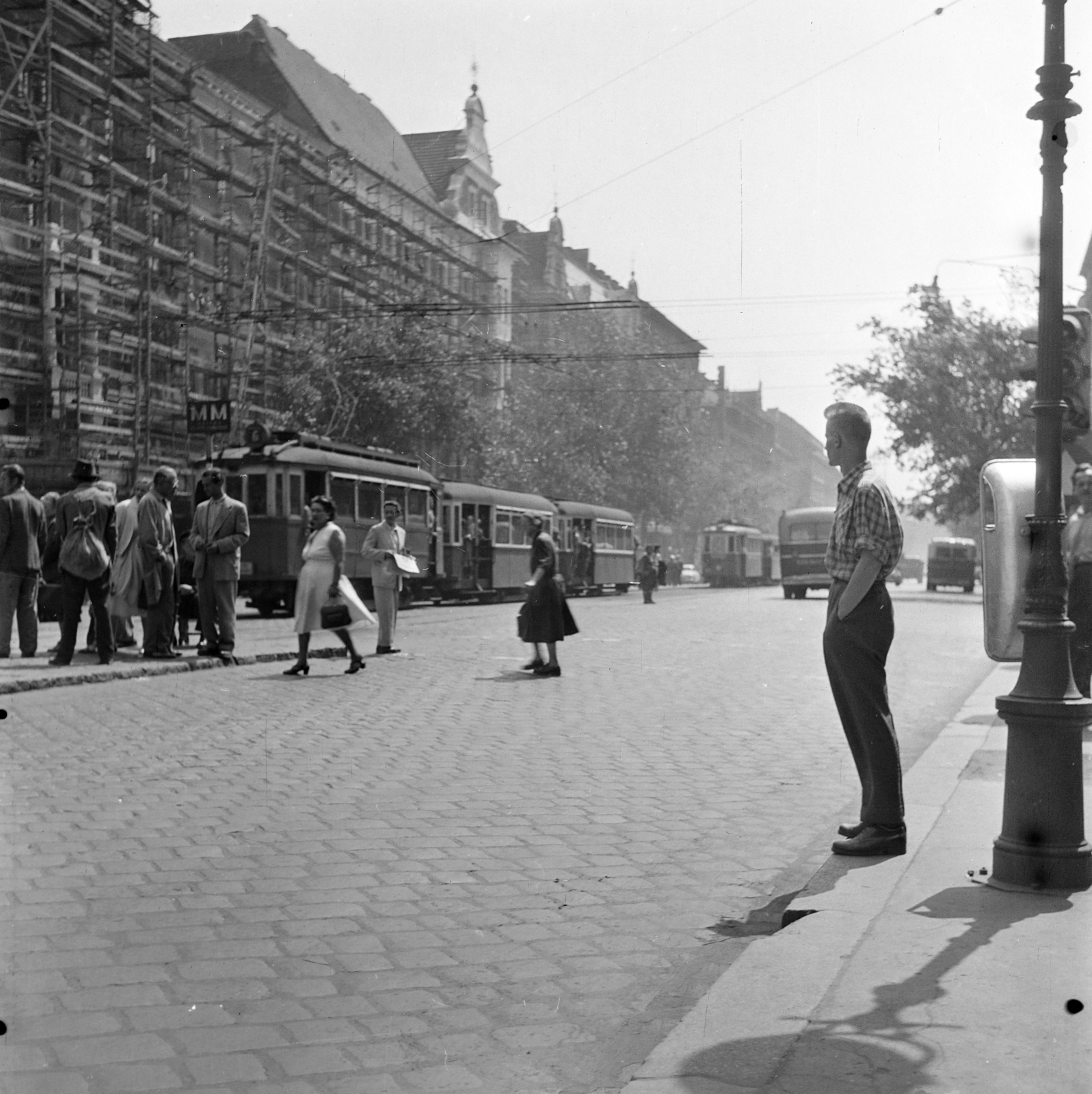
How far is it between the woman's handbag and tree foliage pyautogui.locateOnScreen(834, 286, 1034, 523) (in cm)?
2726

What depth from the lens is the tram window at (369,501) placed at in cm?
2892

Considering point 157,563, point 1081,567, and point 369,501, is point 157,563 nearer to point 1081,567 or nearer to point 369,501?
point 1081,567

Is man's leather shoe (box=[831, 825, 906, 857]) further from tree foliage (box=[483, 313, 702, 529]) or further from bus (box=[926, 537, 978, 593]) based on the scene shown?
bus (box=[926, 537, 978, 593])

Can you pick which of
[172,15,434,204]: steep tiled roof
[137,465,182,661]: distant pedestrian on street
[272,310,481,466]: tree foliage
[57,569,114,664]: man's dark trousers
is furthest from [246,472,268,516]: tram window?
[57,569,114,664]: man's dark trousers

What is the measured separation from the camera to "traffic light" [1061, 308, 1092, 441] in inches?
228

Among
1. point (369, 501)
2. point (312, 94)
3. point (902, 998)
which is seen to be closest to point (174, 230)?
point (312, 94)

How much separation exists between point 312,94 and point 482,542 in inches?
524

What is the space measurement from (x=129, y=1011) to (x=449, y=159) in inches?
Answer: 1734

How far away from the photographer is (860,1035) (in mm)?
3537

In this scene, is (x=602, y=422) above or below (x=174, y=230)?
below

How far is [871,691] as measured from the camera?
5914 millimetres

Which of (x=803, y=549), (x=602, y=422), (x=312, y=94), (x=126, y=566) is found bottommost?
(x=126, y=566)

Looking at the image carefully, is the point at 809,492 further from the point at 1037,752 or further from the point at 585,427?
the point at 1037,752

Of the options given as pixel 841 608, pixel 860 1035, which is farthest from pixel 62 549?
pixel 860 1035
